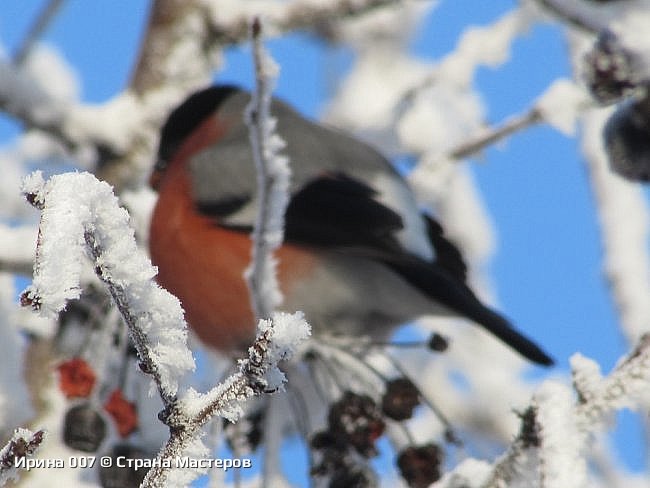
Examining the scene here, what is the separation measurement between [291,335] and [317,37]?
3.44 metres

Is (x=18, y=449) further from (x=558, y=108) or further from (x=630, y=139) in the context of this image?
(x=558, y=108)

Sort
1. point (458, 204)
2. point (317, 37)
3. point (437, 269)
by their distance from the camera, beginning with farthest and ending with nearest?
point (317, 37)
point (458, 204)
point (437, 269)

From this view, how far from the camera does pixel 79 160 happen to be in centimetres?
252

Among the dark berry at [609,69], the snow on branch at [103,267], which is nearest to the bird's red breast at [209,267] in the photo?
the dark berry at [609,69]

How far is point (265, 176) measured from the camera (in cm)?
108

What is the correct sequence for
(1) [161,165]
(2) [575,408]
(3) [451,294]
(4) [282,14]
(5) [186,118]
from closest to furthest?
(2) [575,408] < (3) [451,294] < (4) [282,14] < (1) [161,165] < (5) [186,118]

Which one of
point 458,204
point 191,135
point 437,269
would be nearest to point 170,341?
point 437,269

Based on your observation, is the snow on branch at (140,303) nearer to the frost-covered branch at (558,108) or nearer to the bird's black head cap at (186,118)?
the frost-covered branch at (558,108)

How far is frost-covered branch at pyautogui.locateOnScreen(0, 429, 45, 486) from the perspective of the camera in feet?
2.70

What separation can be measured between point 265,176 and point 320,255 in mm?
1111

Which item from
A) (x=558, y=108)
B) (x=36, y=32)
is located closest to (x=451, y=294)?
(x=558, y=108)

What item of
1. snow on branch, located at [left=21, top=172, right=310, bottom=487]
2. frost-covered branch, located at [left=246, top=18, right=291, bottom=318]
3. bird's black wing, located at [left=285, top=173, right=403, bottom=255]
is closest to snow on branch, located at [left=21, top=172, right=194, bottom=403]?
snow on branch, located at [left=21, top=172, right=310, bottom=487]

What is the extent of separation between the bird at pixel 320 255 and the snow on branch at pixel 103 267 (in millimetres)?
1268

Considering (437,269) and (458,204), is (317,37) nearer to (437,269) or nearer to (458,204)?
(458,204)
